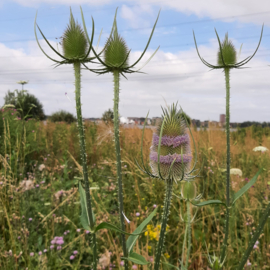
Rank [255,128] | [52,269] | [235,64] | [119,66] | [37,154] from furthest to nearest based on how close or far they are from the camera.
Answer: [255,128], [37,154], [52,269], [235,64], [119,66]

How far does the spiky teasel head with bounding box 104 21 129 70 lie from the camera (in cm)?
140

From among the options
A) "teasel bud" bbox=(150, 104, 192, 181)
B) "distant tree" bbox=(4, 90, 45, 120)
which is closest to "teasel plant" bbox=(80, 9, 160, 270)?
"teasel bud" bbox=(150, 104, 192, 181)

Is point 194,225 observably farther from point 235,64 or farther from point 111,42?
point 111,42

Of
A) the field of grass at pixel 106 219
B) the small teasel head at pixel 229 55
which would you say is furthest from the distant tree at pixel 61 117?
the small teasel head at pixel 229 55

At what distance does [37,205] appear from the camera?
3.37m

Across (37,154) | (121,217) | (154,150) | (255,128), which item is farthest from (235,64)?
(255,128)

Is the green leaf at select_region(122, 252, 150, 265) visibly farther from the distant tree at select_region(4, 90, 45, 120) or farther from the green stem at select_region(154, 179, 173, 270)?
the distant tree at select_region(4, 90, 45, 120)

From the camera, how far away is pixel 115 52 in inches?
55.1

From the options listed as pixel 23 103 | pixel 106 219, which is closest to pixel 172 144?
pixel 106 219

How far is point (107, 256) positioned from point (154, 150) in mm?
1253

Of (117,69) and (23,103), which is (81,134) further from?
(23,103)

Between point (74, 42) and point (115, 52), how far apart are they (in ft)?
0.76

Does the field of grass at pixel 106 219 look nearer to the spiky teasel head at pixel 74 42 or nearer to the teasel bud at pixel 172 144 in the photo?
the teasel bud at pixel 172 144

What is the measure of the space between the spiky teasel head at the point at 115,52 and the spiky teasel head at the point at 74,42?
0.43 feet
